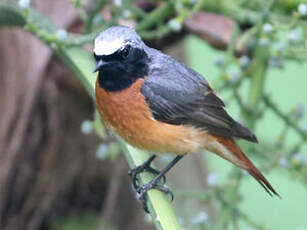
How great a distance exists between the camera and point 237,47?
2.73 meters

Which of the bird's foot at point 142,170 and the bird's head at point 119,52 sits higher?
the bird's head at point 119,52

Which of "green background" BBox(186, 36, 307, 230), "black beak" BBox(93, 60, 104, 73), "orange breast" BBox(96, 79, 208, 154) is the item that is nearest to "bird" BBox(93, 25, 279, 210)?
"orange breast" BBox(96, 79, 208, 154)

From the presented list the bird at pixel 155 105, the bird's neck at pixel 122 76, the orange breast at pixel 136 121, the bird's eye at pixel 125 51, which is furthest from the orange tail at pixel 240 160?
the bird's eye at pixel 125 51

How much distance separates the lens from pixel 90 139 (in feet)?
12.9

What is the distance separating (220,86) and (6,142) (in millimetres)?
1295

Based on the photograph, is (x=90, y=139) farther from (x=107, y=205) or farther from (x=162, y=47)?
(x=162, y=47)

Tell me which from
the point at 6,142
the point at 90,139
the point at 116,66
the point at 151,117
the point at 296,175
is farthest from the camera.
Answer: the point at 90,139

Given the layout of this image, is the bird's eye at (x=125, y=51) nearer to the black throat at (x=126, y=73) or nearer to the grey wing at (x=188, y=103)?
the black throat at (x=126, y=73)

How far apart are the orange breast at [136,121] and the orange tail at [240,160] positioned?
255mm

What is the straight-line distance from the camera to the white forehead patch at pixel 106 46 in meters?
2.14

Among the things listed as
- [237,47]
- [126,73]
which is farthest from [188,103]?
[237,47]

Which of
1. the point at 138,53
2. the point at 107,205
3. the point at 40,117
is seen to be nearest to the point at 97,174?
the point at 107,205

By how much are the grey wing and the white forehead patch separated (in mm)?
283

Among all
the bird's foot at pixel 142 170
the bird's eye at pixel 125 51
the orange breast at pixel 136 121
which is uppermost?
the bird's eye at pixel 125 51
